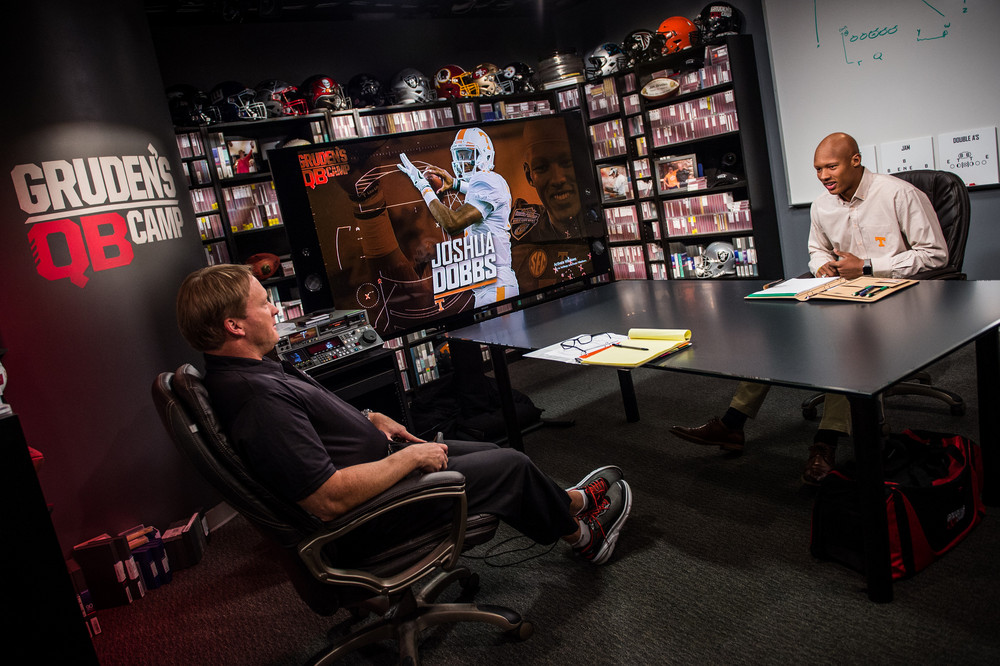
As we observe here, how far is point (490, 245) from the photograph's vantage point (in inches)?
158

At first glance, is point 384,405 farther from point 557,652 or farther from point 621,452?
point 557,652

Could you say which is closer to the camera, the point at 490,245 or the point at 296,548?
the point at 296,548

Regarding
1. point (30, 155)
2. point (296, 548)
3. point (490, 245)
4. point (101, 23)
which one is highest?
point (101, 23)

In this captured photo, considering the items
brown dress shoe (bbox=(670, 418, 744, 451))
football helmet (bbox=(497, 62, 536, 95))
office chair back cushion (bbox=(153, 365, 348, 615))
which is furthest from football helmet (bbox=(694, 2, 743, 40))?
office chair back cushion (bbox=(153, 365, 348, 615))

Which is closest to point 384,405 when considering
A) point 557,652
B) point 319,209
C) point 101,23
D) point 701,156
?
point 319,209

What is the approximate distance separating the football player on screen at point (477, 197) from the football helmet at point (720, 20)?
2471 millimetres

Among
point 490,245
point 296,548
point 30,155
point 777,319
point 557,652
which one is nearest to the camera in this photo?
point 296,548

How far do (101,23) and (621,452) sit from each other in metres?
3.14

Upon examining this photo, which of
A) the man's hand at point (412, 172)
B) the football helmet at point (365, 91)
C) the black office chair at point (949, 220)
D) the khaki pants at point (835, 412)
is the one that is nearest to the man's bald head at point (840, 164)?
the black office chair at point (949, 220)

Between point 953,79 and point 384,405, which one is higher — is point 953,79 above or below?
above

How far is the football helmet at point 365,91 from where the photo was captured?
562 cm

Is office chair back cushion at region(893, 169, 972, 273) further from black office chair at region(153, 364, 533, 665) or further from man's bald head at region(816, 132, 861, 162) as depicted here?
black office chair at region(153, 364, 533, 665)

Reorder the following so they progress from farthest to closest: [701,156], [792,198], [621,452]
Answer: [701,156] < [792,198] < [621,452]

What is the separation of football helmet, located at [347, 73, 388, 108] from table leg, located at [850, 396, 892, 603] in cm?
485
